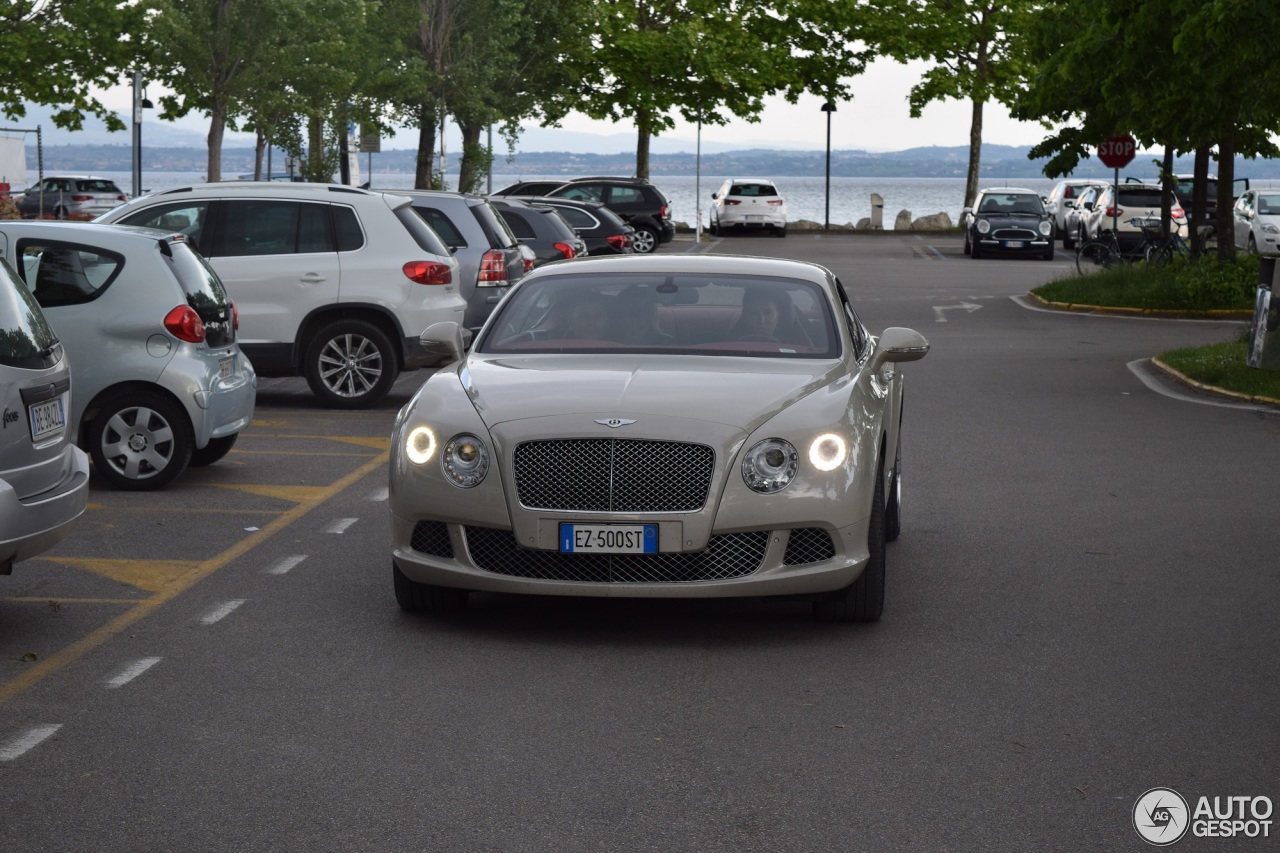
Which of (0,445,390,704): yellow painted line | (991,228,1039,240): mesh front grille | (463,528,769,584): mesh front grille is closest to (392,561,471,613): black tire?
(463,528,769,584): mesh front grille

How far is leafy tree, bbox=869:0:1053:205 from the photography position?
59625 mm

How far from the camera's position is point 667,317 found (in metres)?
8.70

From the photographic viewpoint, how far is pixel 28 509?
7020mm

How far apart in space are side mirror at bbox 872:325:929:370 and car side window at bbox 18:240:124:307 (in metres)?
4.78

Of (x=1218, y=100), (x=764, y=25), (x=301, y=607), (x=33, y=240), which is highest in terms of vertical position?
(x=764, y=25)

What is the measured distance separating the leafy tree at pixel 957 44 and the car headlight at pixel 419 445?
2114 inches

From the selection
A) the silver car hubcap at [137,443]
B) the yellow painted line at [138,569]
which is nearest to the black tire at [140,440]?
the silver car hubcap at [137,443]

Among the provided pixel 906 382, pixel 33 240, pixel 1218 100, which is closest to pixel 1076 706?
pixel 33 240

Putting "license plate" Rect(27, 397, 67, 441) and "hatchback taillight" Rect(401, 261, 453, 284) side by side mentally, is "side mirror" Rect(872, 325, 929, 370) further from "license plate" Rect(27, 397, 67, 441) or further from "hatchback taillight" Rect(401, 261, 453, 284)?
"hatchback taillight" Rect(401, 261, 453, 284)

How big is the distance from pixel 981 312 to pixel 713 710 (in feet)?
72.0

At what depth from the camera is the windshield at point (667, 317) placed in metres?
8.53

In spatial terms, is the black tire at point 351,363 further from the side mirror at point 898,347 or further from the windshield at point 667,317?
the side mirror at point 898,347

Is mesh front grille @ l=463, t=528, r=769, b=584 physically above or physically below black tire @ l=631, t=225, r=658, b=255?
below

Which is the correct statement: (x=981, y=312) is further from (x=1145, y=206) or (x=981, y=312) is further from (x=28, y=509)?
(x=28, y=509)
